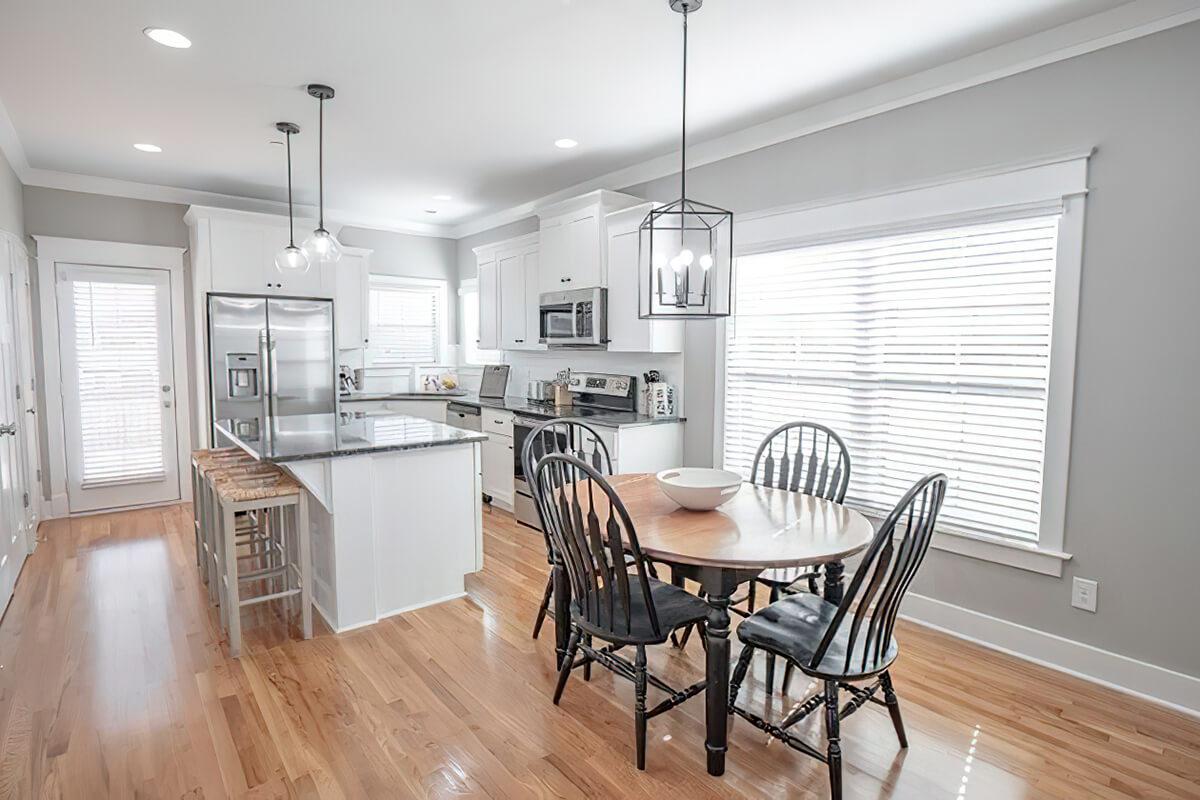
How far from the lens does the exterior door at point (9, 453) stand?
132 inches

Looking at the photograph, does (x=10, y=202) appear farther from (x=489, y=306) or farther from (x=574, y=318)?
(x=574, y=318)

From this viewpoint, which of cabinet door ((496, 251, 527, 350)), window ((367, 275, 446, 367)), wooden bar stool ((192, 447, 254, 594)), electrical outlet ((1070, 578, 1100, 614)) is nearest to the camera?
electrical outlet ((1070, 578, 1100, 614))

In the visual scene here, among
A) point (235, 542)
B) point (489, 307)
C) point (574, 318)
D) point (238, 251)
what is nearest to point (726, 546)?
point (235, 542)

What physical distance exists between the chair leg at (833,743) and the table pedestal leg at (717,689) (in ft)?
1.04

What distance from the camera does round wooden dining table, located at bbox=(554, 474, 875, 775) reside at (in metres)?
1.94

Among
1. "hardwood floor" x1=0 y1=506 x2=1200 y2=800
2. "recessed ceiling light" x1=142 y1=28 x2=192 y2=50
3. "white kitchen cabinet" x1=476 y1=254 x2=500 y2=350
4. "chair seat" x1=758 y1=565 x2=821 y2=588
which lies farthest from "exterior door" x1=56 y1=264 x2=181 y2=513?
"chair seat" x1=758 y1=565 x2=821 y2=588

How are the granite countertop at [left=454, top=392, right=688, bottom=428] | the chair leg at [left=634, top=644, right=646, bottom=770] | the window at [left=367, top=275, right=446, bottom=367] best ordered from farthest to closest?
1. the window at [left=367, top=275, right=446, bottom=367]
2. the granite countertop at [left=454, top=392, right=688, bottom=428]
3. the chair leg at [left=634, top=644, right=646, bottom=770]

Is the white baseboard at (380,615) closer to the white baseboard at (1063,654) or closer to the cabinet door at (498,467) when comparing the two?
the cabinet door at (498,467)

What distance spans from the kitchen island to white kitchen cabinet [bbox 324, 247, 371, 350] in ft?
8.12

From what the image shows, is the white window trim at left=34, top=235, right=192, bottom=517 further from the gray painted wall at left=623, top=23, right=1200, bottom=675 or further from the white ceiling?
the gray painted wall at left=623, top=23, right=1200, bottom=675

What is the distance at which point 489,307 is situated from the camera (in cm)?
603

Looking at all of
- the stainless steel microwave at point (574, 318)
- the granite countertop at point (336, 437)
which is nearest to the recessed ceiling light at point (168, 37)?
the granite countertop at point (336, 437)

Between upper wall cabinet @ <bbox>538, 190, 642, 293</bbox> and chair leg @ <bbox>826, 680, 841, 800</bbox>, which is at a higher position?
upper wall cabinet @ <bbox>538, 190, 642, 293</bbox>

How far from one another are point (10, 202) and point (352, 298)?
2.46 m
